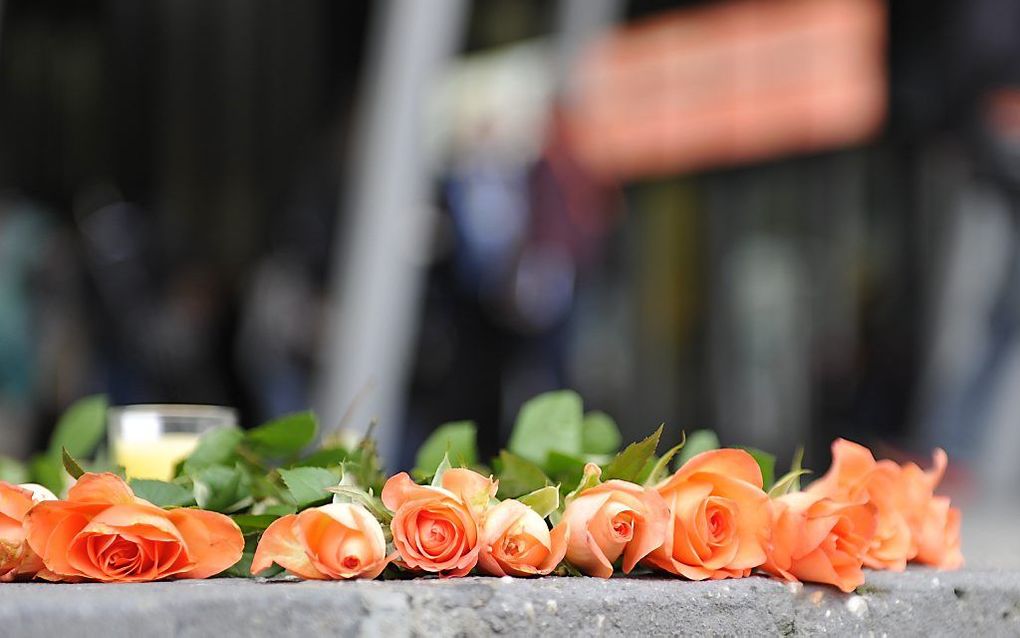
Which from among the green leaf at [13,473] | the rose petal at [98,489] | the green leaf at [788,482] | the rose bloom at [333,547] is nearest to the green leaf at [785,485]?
the green leaf at [788,482]

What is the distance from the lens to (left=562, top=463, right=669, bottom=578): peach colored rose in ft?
4.74

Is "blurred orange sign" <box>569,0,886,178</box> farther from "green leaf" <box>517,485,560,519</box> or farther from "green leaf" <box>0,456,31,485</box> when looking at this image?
"green leaf" <box>517,485,560,519</box>

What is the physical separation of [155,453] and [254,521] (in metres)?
0.45

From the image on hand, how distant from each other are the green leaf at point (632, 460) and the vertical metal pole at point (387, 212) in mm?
4818

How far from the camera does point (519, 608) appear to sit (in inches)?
52.2

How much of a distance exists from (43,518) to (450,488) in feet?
1.16

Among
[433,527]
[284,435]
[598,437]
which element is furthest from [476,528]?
[598,437]

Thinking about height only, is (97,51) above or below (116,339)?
above

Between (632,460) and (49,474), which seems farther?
(49,474)

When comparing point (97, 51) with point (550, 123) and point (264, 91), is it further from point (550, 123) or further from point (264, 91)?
point (550, 123)

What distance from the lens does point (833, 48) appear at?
30.1ft

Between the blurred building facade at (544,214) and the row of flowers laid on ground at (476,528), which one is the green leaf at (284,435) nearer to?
the row of flowers laid on ground at (476,528)

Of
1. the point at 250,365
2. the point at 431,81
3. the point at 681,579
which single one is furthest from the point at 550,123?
the point at 681,579

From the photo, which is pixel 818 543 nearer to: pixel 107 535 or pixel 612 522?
pixel 612 522
